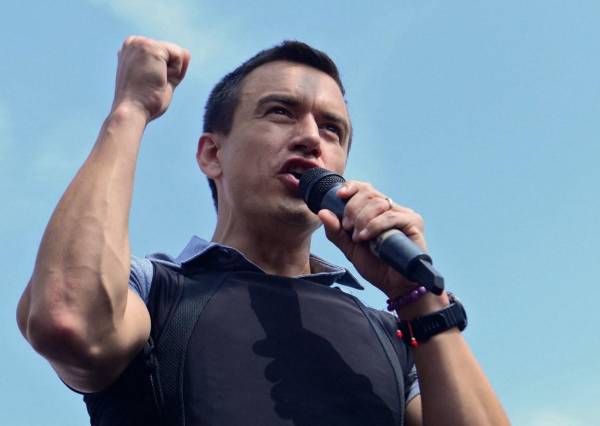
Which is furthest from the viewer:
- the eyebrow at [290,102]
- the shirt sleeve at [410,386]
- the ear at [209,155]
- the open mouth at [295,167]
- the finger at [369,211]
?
the ear at [209,155]

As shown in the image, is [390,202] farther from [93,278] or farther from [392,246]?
[93,278]

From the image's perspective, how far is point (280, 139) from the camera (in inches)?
169

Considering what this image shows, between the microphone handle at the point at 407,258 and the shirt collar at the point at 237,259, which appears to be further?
the shirt collar at the point at 237,259

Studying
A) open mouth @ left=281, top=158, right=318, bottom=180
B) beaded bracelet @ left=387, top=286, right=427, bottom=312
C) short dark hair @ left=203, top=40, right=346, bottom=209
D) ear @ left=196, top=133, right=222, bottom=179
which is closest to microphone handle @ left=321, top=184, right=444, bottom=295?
beaded bracelet @ left=387, top=286, right=427, bottom=312

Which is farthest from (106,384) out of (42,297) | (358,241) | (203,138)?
(203,138)

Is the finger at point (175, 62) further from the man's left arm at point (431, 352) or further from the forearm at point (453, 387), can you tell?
the forearm at point (453, 387)

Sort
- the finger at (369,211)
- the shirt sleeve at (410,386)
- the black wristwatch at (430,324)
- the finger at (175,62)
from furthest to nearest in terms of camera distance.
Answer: the shirt sleeve at (410,386), the finger at (175,62), the black wristwatch at (430,324), the finger at (369,211)

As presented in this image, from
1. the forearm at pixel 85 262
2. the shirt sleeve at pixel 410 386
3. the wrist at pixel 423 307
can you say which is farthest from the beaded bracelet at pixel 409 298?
the forearm at pixel 85 262

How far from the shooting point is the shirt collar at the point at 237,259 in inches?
156

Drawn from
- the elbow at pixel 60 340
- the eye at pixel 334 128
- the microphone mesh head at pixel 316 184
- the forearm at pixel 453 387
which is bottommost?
the forearm at pixel 453 387

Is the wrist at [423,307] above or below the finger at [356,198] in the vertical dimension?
below

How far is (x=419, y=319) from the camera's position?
350 centimetres

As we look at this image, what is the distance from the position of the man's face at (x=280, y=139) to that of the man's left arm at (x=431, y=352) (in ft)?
2.23

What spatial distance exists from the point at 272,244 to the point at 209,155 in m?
0.70
